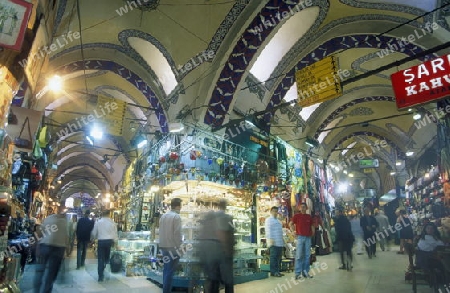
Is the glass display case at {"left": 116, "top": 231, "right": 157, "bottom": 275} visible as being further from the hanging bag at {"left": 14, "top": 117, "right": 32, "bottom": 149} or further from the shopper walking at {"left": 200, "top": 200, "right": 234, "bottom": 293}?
the shopper walking at {"left": 200, "top": 200, "right": 234, "bottom": 293}

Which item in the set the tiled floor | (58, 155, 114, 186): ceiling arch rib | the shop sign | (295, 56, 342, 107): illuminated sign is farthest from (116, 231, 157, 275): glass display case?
(58, 155, 114, 186): ceiling arch rib

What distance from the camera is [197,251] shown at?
3547 mm

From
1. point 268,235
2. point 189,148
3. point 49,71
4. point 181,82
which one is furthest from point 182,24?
point 268,235

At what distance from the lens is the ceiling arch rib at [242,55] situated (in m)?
7.23

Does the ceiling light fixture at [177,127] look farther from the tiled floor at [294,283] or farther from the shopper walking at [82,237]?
the tiled floor at [294,283]

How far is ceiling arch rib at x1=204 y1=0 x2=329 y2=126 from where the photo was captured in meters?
7.23

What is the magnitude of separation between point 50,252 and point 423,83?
737 centimetres

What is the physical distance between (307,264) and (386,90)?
898cm

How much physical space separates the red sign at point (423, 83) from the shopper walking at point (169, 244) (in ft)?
17.3

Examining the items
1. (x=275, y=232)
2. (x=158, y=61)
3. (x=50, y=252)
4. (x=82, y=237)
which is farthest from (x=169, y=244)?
(x=158, y=61)

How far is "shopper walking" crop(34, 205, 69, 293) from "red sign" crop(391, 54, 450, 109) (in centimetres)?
681

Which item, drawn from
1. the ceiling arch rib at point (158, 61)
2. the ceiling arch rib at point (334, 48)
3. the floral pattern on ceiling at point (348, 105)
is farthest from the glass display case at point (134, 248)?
the floral pattern on ceiling at point (348, 105)

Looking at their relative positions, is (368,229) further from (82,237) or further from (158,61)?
(158,61)

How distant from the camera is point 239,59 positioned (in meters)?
7.95
